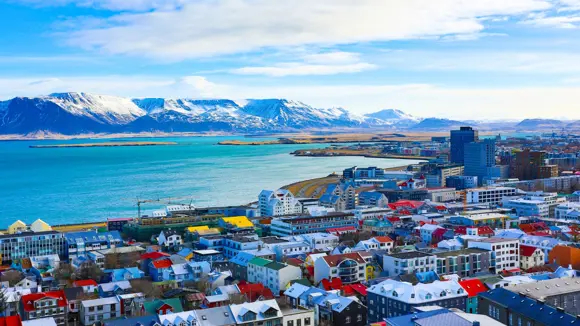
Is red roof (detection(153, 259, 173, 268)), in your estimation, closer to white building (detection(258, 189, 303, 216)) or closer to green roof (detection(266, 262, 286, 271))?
green roof (detection(266, 262, 286, 271))

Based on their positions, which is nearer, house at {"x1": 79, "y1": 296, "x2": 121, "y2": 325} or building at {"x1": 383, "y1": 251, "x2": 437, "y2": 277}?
house at {"x1": 79, "y1": 296, "x2": 121, "y2": 325}

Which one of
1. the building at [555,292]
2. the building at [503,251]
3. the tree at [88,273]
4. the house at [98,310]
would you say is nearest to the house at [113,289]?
the house at [98,310]

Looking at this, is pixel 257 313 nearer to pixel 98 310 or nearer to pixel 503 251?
pixel 98 310

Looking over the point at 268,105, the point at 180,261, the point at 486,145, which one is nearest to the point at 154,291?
the point at 180,261

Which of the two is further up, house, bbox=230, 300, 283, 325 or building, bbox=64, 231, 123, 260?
house, bbox=230, 300, 283, 325

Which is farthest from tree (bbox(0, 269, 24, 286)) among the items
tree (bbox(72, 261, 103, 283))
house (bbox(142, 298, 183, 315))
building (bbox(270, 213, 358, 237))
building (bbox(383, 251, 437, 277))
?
building (bbox(270, 213, 358, 237))

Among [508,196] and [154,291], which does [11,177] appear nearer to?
[508,196]

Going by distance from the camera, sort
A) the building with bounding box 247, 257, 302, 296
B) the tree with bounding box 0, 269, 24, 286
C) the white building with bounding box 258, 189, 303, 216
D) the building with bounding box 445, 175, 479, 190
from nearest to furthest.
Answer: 1. the building with bounding box 247, 257, 302, 296
2. the tree with bounding box 0, 269, 24, 286
3. the white building with bounding box 258, 189, 303, 216
4. the building with bounding box 445, 175, 479, 190
